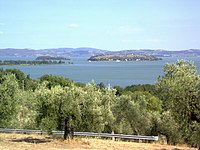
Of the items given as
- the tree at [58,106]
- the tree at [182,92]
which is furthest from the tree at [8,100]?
the tree at [182,92]

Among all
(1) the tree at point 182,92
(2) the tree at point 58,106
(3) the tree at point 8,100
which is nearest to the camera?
(1) the tree at point 182,92

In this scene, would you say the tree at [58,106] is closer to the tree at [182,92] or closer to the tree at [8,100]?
the tree at [182,92]

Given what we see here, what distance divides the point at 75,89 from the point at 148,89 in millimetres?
85234

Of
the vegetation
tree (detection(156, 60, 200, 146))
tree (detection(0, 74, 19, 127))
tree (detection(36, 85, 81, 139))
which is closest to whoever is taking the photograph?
tree (detection(156, 60, 200, 146))

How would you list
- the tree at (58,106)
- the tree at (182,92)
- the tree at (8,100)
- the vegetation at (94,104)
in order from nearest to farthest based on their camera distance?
the tree at (182,92) < the vegetation at (94,104) < the tree at (58,106) < the tree at (8,100)

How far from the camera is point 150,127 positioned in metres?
43.8

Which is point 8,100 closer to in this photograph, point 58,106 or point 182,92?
point 58,106

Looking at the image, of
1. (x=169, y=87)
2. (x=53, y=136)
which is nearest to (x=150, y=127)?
(x=53, y=136)

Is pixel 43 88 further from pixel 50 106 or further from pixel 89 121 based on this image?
pixel 89 121

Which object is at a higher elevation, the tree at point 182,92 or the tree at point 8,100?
the tree at point 182,92

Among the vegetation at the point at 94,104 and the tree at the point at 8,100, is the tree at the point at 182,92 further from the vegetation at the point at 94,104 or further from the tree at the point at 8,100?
the tree at the point at 8,100

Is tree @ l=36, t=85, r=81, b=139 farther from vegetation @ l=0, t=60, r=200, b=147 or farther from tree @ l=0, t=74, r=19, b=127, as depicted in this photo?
tree @ l=0, t=74, r=19, b=127

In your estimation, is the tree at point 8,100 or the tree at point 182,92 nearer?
the tree at point 182,92

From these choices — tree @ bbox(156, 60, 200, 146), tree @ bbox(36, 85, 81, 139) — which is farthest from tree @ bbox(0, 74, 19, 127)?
tree @ bbox(156, 60, 200, 146)
